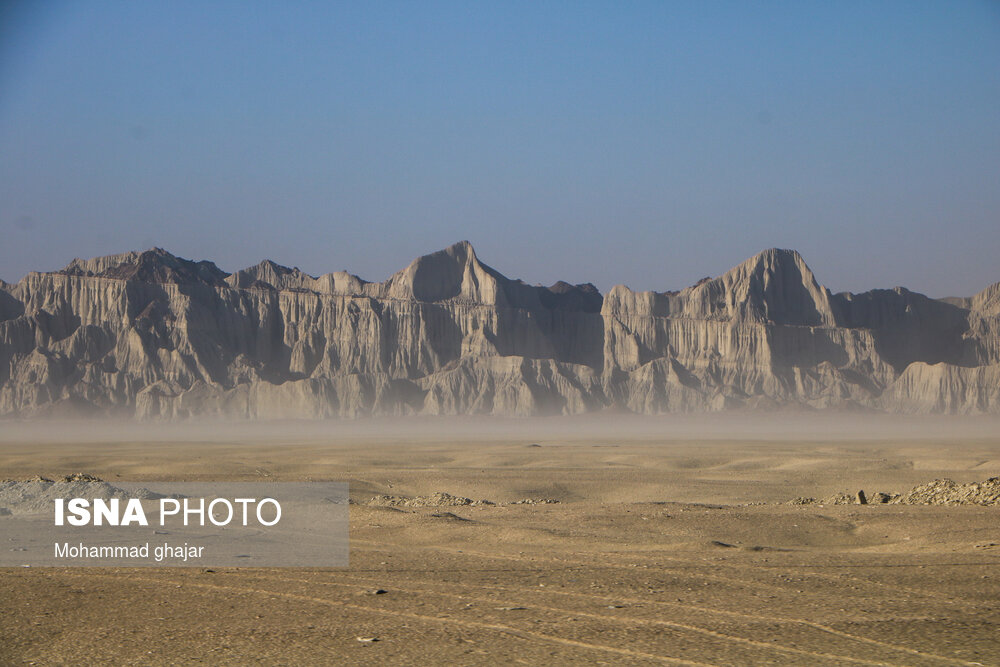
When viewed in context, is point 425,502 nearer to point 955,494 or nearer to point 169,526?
point 169,526

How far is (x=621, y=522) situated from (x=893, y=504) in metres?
7.05

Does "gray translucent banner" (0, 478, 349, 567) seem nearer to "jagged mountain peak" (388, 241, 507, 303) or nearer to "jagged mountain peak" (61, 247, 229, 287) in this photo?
"jagged mountain peak" (388, 241, 507, 303)

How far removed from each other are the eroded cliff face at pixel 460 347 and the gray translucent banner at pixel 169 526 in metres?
92.1

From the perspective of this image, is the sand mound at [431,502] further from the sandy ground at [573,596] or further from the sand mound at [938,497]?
the sand mound at [938,497]

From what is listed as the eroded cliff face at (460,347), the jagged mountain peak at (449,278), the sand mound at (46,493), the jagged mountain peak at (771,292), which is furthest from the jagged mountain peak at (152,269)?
the sand mound at (46,493)

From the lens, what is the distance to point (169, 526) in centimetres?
2023

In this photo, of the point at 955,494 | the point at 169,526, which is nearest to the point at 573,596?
the point at 169,526

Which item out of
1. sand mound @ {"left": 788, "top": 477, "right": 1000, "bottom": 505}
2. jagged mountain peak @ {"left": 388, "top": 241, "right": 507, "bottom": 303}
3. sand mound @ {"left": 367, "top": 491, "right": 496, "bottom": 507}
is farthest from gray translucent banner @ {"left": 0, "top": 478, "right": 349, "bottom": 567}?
jagged mountain peak @ {"left": 388, "top": 241, "right": 507, "bottom": 303}

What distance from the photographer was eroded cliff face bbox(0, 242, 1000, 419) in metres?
120

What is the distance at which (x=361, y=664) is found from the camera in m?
9.66

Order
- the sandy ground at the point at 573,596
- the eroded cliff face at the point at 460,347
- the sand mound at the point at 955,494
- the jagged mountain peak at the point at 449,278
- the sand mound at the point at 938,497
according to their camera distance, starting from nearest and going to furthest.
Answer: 1. the sandy ground at the point at 573,596
2. the sand mound at the point at 955,494
3. the sand mound at the point at 938,497
4. the eroded cliff face at the point at 460,347
5. the jagged mountain peak at the point at 449,278

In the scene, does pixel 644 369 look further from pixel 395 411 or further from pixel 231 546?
pixel 231 546

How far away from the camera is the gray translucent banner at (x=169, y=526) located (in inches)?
647

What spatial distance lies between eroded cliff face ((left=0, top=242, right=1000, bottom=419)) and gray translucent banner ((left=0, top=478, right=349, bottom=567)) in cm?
9208
